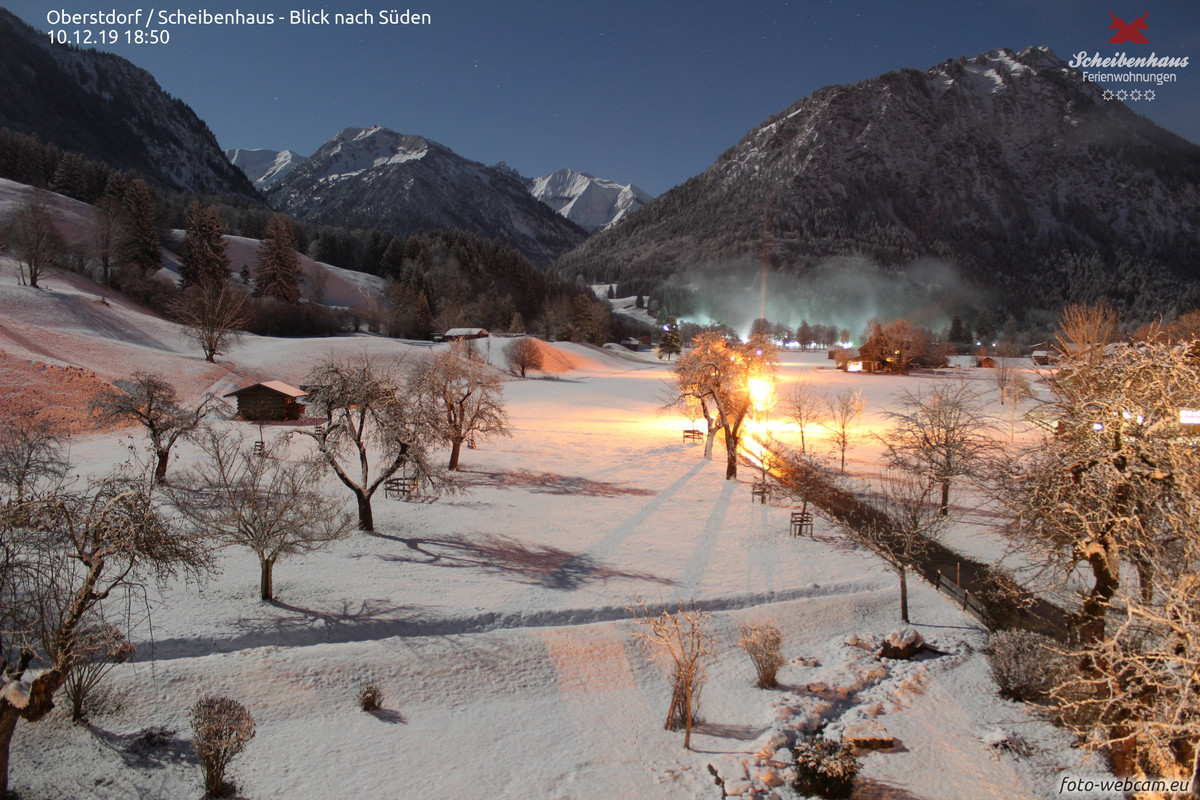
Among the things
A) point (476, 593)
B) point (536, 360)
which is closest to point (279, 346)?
point (536, 360)

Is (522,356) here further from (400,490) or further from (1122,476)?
(1122,476)

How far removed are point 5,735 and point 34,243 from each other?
7703 cm

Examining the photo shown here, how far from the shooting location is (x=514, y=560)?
21.7 meters

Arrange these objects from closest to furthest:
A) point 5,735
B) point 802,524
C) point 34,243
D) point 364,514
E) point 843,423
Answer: point 5,735, point 364,514, point 802,524, point 843,423, point 34,243

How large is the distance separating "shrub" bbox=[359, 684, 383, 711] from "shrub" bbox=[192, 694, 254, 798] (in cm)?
241

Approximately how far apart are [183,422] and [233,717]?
2211 centimetres

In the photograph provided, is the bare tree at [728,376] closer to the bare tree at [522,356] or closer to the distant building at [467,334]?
the bare tree at [522,356]

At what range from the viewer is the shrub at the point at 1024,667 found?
14081 millimetres

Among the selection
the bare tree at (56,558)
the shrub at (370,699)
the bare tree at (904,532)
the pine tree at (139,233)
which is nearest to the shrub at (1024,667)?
the bare tree at (904,532)

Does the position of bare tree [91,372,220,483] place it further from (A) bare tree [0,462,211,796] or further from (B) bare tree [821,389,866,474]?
(B) bare tree [821,389,866,474]

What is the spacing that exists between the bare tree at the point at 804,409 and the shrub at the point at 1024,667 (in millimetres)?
24934

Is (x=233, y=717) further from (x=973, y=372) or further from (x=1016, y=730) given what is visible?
(x=973, y=372)

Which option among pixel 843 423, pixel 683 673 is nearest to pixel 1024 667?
pixel 683 673

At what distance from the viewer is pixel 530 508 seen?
2798 cm
